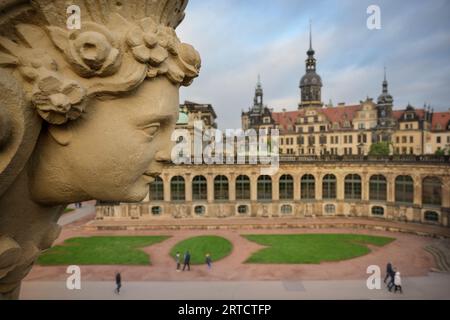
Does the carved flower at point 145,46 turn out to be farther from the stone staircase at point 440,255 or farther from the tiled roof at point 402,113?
the tiled roof at point 402,113

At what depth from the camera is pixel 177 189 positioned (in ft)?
130

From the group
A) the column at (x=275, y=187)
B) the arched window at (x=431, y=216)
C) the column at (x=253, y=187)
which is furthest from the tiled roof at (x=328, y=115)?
the arched window at (x=431, y=216)

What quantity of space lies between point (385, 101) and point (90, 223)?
7167 cm

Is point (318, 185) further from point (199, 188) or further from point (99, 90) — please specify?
point (99, 90)

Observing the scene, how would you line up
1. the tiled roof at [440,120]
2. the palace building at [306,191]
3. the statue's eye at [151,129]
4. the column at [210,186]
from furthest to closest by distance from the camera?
the tiled roof at [440,120] → the column at [210,186] → the palace building at [306,191] → the statue's eye at [151,129]

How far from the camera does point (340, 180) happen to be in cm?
3975

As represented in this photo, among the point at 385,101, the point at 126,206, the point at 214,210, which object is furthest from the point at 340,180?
the point at 385,101

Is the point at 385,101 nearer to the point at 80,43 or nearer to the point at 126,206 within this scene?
the point at 126,206

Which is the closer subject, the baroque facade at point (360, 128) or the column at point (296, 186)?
the column at point (296, 186)

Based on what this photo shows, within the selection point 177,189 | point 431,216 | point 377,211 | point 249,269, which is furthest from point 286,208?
point 249,269

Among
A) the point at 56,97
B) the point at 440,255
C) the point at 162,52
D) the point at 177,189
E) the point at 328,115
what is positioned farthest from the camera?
the point at 328,115

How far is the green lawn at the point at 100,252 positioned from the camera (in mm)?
23438

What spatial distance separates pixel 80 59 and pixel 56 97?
0.34m

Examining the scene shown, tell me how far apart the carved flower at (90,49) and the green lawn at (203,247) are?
2300 cm
